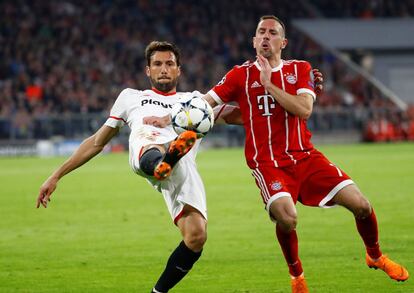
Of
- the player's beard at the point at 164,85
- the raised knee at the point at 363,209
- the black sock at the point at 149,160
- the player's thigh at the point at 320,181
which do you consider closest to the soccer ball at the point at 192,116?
the black sock at the point at 149,160

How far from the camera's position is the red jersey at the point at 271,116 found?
27.2ft

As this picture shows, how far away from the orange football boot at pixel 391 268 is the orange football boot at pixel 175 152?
2380 millimetres

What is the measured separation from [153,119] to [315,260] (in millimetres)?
3244

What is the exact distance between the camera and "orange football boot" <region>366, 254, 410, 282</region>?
8320mm

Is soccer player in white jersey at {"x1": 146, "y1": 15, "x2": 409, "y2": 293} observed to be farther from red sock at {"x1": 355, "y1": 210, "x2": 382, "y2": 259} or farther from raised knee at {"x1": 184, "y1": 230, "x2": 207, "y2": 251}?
raised knee at {"x1": 184, "y1": 230, "x2": 207, "y2": 251}

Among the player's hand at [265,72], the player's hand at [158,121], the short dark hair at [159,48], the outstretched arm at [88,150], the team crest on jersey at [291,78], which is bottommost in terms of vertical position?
the outstretched arm at [88,150]

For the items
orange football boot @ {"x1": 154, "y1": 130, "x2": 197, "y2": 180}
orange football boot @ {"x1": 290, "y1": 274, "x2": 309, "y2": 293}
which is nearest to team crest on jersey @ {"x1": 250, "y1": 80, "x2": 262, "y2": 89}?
orange football boot @ {"x1": 154, "y1": 130, "x2": 197, "y2": 180}

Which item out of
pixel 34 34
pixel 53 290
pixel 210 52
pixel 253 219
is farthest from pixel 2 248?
pixel 210 52

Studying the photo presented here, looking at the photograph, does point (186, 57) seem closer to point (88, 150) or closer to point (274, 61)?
point (274, 61)

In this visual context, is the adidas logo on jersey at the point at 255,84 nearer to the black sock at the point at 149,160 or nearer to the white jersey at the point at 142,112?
the white jersey at the point at 142,112

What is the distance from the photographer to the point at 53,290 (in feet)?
28.3

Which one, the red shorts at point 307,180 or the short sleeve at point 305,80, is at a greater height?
the short sleeve at point 305,80

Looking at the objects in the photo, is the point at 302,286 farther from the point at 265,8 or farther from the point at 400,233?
the point at 265,8

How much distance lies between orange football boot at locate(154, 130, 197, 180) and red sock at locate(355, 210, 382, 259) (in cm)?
211
